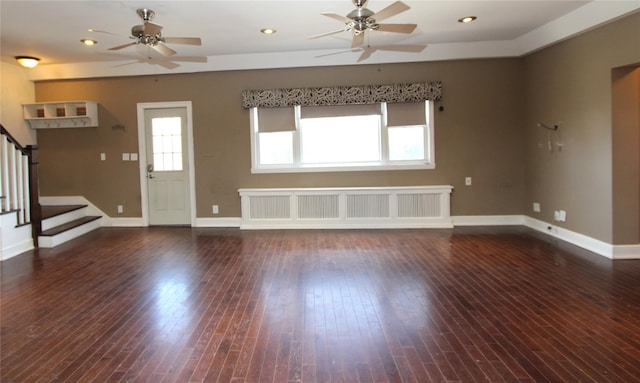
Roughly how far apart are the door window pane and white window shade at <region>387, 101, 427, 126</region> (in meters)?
3.58

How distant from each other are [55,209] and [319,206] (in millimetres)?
4257

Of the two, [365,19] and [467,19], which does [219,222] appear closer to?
[365,19]

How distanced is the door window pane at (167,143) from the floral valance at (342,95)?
4.27 ft

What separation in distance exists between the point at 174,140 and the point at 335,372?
18.1 ft

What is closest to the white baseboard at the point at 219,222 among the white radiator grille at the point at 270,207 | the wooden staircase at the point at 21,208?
the white radiator grille at the point at 270,207

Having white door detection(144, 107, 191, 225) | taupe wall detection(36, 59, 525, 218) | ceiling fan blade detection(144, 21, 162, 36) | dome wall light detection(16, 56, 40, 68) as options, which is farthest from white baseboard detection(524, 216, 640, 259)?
dome wall light detection(16, 56, 40, 68)

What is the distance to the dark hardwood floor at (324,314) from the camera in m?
2.34

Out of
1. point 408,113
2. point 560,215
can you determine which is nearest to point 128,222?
point 408,113

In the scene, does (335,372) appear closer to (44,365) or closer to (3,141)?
(44,365)

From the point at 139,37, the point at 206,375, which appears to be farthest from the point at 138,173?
the point at 206,375

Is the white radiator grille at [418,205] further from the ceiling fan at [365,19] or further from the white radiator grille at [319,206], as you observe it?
the ceiling fan at [365,19]

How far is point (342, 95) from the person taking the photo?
6.38m

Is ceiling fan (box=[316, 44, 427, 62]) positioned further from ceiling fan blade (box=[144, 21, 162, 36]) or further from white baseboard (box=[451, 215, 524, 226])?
ceiling fan blade (box=[144, 21, 162, 36])

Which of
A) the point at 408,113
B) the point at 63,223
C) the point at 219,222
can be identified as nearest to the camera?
the point at 63,223
